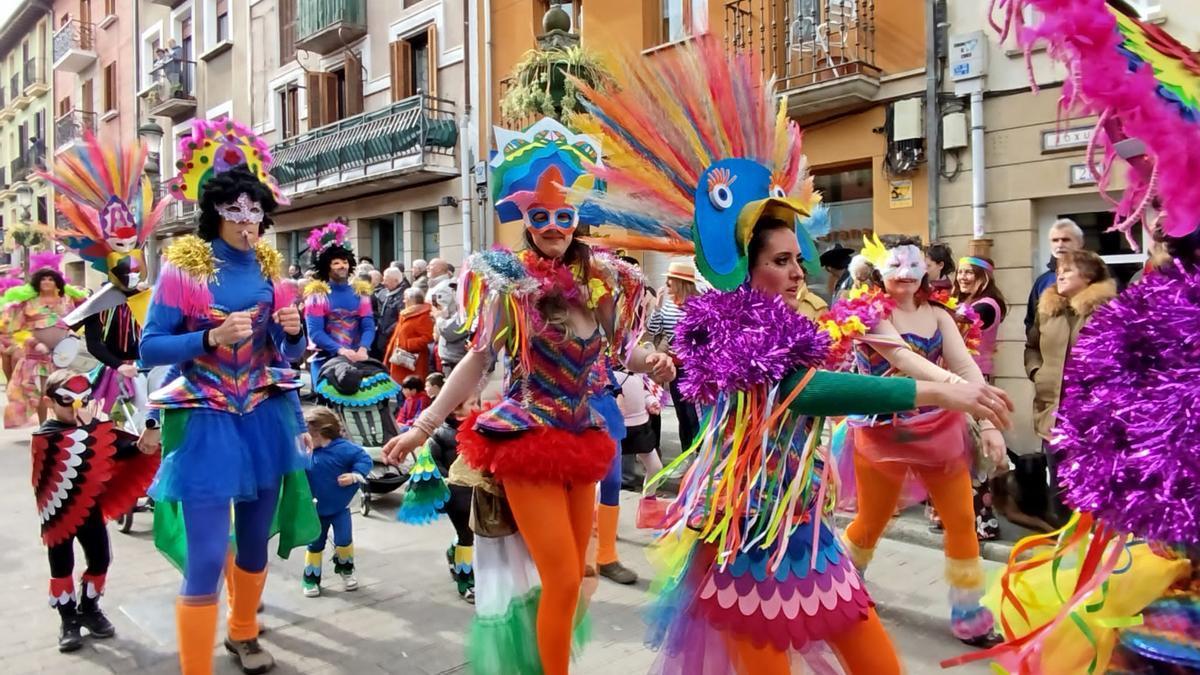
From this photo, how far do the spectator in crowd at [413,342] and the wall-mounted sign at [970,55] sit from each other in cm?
586

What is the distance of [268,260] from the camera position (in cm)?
356

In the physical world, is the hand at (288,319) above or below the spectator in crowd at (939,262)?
below

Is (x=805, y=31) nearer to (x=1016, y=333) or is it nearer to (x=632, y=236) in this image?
(x=1016, y=333)

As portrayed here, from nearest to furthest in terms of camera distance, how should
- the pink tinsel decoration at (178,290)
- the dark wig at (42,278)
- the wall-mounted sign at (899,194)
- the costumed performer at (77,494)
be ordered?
the pink tinsel decoration at (178,290) → the costumed performer at (77,494) → the dark wig at (42,278) → the wall-mounted sign at (899,194)

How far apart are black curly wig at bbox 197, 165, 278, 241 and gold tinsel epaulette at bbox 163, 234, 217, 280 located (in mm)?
116

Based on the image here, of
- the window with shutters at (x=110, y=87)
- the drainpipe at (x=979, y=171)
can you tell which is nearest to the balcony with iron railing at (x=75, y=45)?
the window with shutters at (x=110, y=87)

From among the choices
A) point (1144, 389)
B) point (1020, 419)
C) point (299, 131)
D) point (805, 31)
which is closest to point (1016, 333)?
point (1020, 419)

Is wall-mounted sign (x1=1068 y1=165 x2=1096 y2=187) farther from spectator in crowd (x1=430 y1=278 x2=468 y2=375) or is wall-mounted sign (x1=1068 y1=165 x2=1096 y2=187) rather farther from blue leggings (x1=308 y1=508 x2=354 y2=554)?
blue leggings (x1=308 y1=508 x2=354 y2=554)

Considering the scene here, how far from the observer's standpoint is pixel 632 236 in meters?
2.50

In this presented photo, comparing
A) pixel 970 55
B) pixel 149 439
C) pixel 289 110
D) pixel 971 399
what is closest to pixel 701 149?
pixel 971 399

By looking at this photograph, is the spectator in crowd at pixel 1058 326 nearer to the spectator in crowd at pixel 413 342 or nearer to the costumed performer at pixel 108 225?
the costumed performer at pixel 108 225

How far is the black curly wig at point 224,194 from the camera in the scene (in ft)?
11.0

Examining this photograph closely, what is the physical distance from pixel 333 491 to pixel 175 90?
22.3m

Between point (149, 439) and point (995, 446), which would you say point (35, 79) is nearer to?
point (149, 439)
